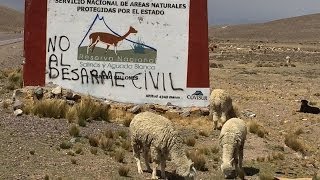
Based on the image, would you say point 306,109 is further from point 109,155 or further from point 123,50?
point 109,155

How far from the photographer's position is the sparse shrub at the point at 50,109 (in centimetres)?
1811

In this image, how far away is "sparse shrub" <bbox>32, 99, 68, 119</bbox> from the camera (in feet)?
59.4

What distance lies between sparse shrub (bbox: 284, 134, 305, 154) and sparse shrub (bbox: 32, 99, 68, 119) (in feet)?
23.2

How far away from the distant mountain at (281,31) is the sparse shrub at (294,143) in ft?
462

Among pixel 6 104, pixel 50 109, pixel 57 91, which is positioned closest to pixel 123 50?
pixel 57 91

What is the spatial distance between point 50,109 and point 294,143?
762 centimetres

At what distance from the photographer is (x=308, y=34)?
16412 centimetres

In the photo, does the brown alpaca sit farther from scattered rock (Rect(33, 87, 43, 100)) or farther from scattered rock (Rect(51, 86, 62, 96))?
scattered rock (Rect(33, 87, 43, 100))

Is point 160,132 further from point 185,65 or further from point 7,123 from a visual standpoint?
point 185,65

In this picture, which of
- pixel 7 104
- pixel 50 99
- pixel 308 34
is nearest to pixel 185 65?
pixel 50 99

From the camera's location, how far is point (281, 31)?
17738 cm

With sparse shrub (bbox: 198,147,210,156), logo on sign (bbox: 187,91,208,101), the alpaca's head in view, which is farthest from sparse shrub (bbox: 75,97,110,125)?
the alpaca's head

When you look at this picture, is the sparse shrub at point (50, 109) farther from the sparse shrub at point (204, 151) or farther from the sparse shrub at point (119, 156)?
the sparse shrub at point (204, 151)

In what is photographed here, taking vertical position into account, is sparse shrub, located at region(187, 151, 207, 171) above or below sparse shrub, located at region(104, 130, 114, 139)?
Answer: below
